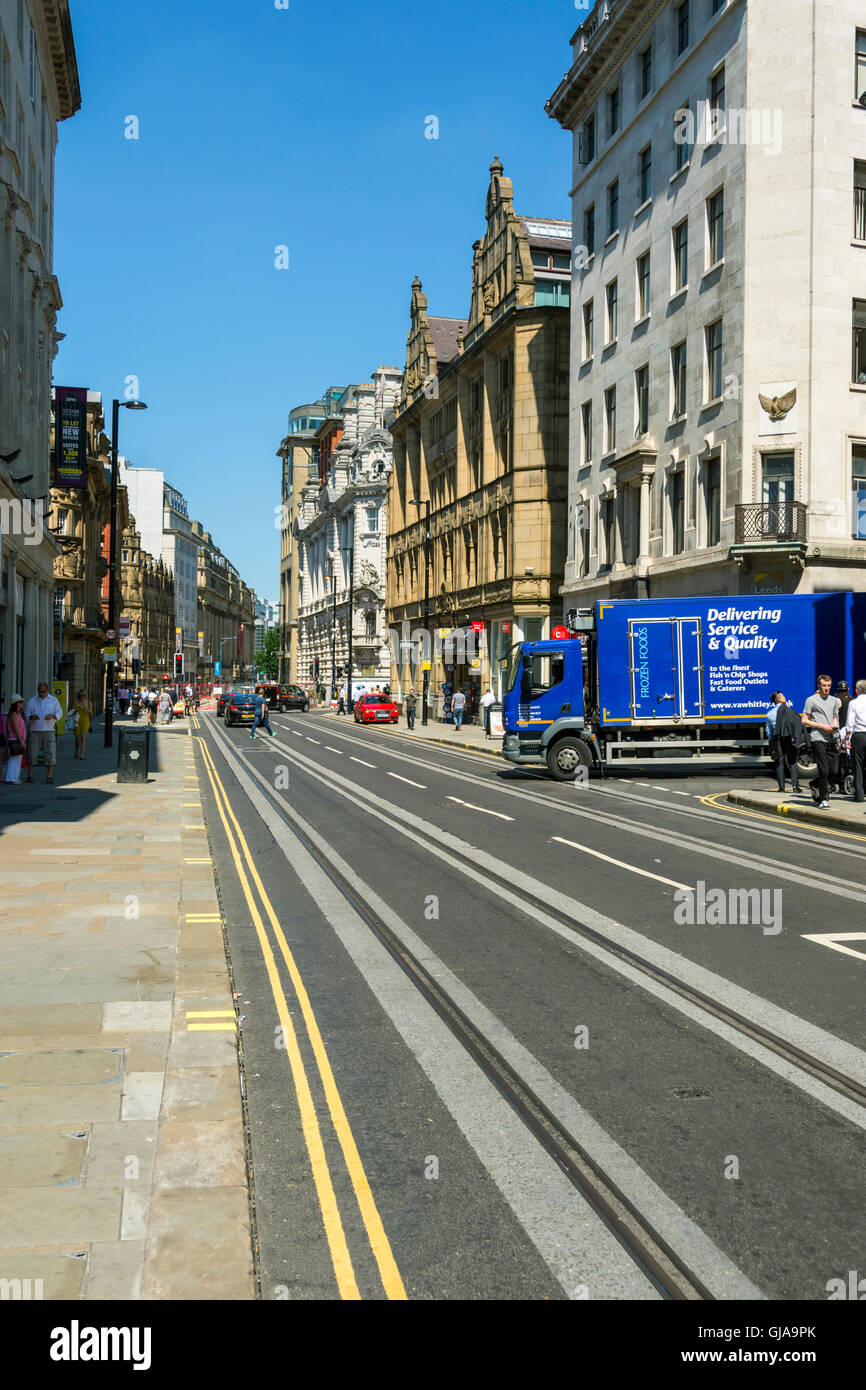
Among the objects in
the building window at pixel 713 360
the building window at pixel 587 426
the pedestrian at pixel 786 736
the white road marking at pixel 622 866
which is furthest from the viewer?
the building window at pixel 587 426

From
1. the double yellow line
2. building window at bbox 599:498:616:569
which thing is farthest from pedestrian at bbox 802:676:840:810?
building window at bbox 599:498:616:569

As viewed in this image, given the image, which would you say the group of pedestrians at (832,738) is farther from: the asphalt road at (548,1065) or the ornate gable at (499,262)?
the ornate gable at (499,262)

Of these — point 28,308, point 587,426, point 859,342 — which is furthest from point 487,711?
point 28,308

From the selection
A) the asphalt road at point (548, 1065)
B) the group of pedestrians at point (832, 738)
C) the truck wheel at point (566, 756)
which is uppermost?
the group of pedestrians at point (832, 738)

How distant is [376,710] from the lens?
200 feet

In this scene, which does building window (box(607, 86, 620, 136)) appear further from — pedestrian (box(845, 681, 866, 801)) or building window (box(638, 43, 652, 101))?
pedestrian (box(845, 681, 866, 801))

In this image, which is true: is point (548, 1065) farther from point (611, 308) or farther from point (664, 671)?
point (611, 308)

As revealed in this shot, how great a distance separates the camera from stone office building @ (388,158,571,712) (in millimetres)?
49688

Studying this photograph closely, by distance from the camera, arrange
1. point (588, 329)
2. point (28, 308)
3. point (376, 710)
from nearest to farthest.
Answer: point (28, 308) < point (588, 329) < point (376, 710)

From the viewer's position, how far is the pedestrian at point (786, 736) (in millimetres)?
20953

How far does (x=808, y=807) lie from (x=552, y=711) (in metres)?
8.22

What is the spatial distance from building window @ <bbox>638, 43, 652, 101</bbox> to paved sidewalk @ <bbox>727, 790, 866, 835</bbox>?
27801mm

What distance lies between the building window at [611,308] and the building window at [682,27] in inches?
305

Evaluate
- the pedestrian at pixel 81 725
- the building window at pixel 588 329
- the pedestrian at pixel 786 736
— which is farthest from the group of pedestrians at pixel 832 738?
the building window at pixel 588 329
